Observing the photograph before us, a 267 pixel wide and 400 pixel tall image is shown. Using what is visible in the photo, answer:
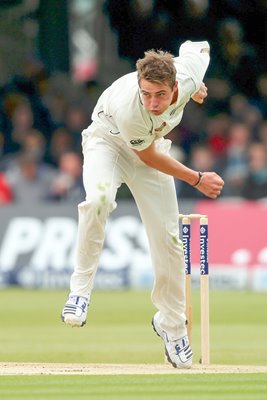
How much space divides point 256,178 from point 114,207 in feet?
28.2

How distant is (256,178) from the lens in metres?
16.5

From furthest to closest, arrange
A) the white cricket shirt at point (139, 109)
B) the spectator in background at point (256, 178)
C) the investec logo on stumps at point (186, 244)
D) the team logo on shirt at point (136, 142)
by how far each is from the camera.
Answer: the spectator in background at point (256, 178) → the investec logo on stumps at point (186, 244) → the team logo on shirt at point (136, 142) → the white cricket shirt at point (139, 109)

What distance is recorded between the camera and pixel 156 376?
25.7 feet

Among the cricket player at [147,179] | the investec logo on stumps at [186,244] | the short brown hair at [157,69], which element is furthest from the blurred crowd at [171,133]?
the short brown hair at [157,69]

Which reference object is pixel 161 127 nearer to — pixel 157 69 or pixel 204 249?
pixel 157 69

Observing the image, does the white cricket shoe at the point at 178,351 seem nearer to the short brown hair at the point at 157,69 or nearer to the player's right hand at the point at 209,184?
the player's right hand at the point at 209,184

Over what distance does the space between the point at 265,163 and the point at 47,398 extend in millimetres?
10180

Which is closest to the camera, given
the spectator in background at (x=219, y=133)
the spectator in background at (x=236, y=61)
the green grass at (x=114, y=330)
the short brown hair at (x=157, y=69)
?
the short brown hair at (x=157, y=69)

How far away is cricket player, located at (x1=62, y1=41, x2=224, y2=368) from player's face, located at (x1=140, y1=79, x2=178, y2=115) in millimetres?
45

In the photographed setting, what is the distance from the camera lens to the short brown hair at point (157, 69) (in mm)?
7535

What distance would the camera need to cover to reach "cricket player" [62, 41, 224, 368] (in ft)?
25.8

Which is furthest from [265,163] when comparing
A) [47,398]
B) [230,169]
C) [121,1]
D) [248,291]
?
[47,398]

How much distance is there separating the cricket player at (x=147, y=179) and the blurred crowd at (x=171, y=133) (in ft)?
25.8

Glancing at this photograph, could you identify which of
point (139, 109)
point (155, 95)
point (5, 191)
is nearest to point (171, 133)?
point (5, 191)
